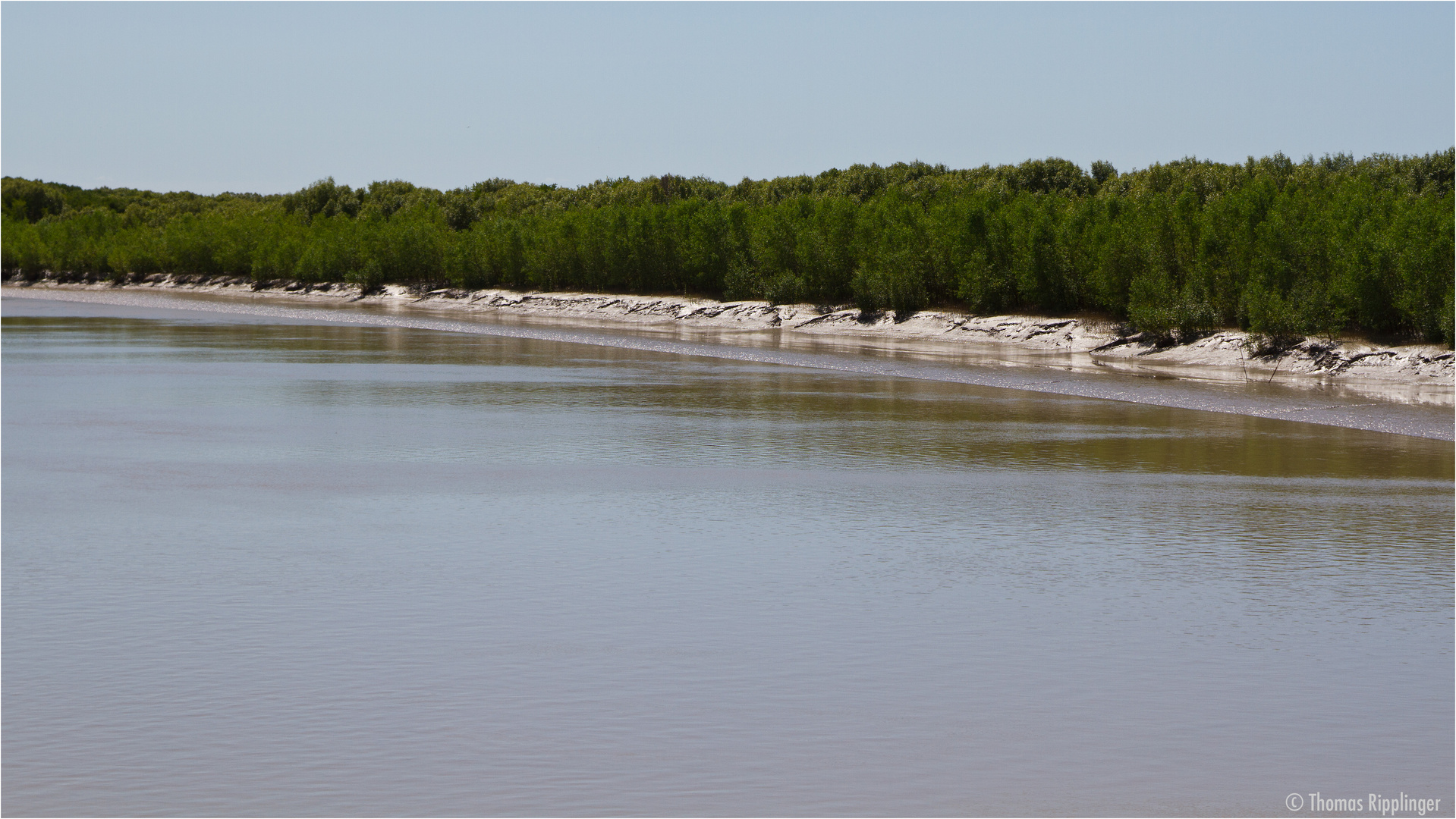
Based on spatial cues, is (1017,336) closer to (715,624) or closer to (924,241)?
(924,241)

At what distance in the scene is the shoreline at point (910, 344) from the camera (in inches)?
1086

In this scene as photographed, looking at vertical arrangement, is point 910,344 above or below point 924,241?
below

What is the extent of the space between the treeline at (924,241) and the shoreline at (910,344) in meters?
1.44

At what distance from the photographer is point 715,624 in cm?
977

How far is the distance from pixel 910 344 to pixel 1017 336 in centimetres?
328

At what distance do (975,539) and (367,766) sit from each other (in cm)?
696

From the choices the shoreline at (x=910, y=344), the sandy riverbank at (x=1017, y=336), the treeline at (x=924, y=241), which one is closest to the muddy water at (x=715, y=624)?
the shoreline at (x=910, y=344)

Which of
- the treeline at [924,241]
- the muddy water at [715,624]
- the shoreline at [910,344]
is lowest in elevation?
the muddy water at [715,624]

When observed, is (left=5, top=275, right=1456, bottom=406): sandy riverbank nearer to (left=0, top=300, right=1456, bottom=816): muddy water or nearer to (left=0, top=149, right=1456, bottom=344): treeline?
(left=0, top=149, right=1456, bottom=344): treeline

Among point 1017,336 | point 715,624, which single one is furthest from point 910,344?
point 715,624

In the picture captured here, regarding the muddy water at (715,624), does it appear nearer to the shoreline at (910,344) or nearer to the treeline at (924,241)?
the shoreline at (910,344)

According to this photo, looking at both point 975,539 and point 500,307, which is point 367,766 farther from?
point 500,307

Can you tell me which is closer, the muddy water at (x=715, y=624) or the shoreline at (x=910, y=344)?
the muddy water at (x=715, y=624)

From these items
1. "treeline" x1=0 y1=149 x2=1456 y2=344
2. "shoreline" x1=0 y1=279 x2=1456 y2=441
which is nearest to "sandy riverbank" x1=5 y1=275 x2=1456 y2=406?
"shoreline" x1=0 y1=279 x2=1456 y2=441
